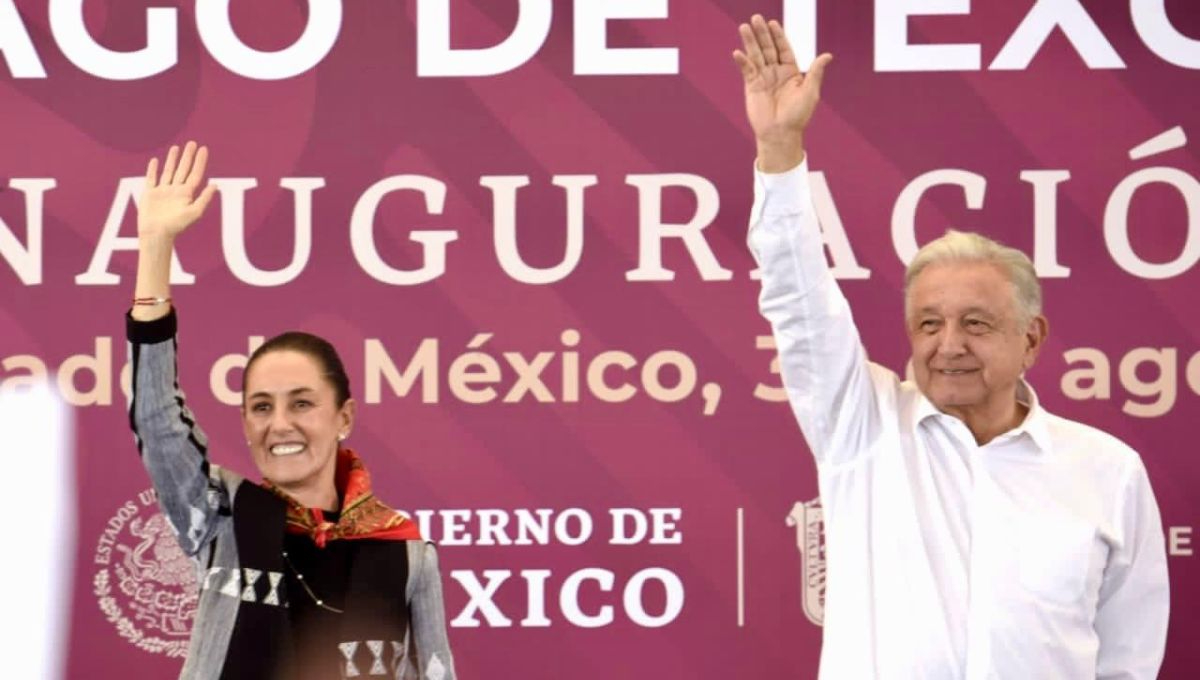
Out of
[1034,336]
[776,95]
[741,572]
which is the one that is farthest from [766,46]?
[741,572]

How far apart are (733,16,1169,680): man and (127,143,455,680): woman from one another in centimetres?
66

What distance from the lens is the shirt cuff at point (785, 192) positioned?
2441 mm

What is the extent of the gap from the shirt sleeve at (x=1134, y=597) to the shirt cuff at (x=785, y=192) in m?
0.73

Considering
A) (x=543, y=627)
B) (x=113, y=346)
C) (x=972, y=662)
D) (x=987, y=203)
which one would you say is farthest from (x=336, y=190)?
A: (x=972, y=662)

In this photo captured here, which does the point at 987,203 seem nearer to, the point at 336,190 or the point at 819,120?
the point at 819,120

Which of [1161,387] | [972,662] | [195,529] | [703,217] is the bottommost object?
[972,662]

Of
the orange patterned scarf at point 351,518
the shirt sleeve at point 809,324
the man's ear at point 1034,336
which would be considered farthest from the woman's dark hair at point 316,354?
the man's ear at point 1034,336

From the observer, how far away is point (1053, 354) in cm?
357

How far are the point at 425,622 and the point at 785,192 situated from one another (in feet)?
2.81

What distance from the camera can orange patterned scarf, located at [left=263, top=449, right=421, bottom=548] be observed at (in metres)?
2.53

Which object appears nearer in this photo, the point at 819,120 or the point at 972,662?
the point at 972,662

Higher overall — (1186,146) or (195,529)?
(1186,146)

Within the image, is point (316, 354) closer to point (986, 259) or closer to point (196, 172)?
point (196, 172)

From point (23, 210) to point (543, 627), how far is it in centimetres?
138
